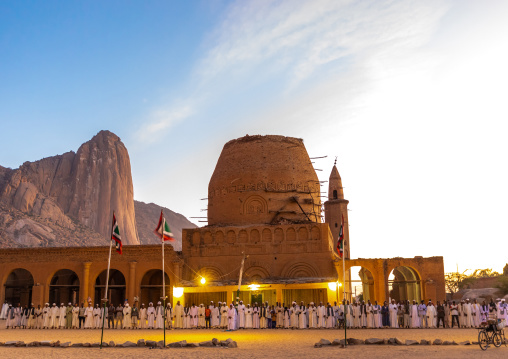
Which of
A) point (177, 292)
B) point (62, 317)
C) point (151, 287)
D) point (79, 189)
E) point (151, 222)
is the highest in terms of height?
point (79, 189)

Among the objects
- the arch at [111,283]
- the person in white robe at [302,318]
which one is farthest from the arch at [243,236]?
the arch at [111,283]

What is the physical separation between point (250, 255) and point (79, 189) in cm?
7477

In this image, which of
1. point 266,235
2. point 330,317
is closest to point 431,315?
point 330,317

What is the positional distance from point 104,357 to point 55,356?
1503mm

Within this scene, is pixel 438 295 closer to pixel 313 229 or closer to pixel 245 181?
pixel 313 229

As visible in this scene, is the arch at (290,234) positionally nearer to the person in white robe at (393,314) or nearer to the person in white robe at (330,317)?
the person in white robe at (330,317)

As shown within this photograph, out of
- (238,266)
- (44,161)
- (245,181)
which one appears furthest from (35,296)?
(44,161)

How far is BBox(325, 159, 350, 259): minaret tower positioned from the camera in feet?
135

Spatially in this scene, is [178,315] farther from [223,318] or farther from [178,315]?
[223,318]

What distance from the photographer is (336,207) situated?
41.5m

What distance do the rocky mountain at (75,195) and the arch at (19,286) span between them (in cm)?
3589

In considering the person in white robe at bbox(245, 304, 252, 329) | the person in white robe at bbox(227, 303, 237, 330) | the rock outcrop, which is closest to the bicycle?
the person in white robe at bbox(227, 303, 237, 330)

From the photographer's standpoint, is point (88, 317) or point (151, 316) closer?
point (151, 316)

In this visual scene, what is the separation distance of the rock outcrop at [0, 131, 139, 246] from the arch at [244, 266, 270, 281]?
5602 cm
